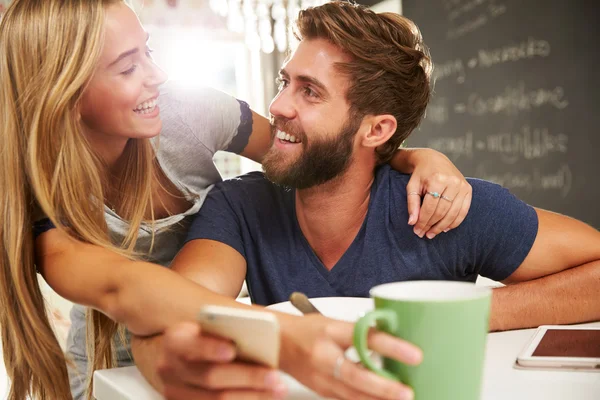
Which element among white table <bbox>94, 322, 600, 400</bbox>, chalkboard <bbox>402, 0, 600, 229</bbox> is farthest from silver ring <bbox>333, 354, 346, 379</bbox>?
chalkboard <bbox>402, 0, 600, 229</bbox>

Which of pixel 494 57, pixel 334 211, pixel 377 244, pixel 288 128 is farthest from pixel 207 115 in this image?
pixel 494 57

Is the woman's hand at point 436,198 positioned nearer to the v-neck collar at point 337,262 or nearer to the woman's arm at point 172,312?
the v-neck collar at point 337,262

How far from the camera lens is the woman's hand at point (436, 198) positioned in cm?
116

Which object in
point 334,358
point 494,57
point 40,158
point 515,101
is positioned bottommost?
point 334,358

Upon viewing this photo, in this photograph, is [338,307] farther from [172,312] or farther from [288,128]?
[288,128]

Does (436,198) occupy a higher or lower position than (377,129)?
lower

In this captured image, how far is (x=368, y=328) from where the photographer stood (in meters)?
0.55

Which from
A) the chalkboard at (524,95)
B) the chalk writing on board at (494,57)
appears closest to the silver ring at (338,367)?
the chalkboard at (524,95)

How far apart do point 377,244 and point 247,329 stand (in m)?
0.78

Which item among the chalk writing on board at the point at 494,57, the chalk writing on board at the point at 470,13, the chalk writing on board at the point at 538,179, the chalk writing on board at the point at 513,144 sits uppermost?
the chalk writing on board at the point at 470,13

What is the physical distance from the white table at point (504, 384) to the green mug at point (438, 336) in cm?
→ 17

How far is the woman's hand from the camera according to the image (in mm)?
1157

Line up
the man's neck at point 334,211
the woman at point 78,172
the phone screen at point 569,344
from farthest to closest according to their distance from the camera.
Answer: the man's neck at point 334,211
the woman at point 78,172
the phone screen at point 569,344

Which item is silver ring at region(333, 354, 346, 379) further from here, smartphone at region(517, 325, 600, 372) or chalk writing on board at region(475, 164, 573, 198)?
chalk writing on board at region(475, 164, 573, 198)
